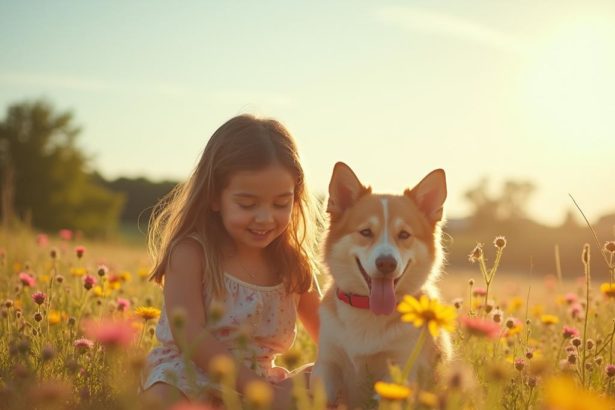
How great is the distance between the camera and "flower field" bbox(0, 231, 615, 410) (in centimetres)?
187

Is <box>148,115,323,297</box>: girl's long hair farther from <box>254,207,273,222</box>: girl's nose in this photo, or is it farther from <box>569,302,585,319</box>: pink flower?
<box>569,302,585,319</box>: pink flower

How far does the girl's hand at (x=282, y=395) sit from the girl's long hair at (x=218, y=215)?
0.63 meters

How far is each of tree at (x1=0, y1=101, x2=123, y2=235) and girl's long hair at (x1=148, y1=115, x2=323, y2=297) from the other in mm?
33605

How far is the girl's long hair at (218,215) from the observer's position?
150 inches

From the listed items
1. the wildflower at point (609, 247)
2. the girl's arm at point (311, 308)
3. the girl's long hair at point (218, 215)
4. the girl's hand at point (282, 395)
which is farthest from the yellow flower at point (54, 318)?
the wildflower at point (609, 247)

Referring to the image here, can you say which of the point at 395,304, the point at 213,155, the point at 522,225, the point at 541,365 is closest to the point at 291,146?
the point at 213,155

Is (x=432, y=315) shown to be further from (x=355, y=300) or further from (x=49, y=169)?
(x=49, y=169)

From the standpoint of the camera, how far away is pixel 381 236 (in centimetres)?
350

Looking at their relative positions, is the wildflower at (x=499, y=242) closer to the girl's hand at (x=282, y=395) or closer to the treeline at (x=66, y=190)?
the girl's hand at (x=282, y=395)

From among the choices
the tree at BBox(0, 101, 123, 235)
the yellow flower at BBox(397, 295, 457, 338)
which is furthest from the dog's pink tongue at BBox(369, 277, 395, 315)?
the tree at BBox(0, 101, 123, 235)

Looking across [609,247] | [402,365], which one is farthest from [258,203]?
[609,247]

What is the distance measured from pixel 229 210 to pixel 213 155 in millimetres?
343

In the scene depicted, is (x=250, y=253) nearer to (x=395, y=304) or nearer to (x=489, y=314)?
(x=395, y=304)

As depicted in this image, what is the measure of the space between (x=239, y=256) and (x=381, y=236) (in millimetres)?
1022
